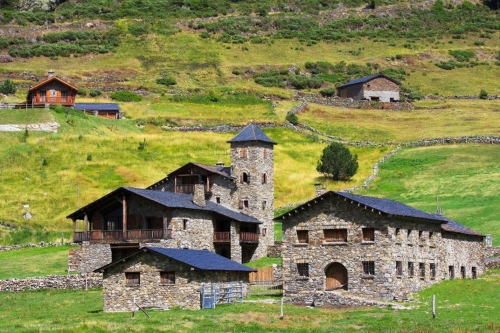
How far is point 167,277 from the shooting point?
5684cm

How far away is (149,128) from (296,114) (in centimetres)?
2233

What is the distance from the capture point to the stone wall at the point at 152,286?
2219 inches

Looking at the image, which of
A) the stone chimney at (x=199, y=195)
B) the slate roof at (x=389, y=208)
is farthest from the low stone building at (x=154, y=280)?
the stone chimney at (x=199, y=195)

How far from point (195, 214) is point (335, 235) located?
16.9 meters

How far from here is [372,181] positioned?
10319cm

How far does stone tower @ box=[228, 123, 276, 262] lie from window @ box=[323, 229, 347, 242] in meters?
21.7

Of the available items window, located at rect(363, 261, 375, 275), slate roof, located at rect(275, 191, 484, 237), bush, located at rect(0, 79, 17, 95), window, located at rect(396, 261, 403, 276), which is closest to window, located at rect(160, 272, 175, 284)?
slate roof, located at rect(275, 191, 484, 237)

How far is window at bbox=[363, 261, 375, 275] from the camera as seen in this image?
61.8 meters

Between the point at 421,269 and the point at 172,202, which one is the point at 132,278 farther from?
the point at 421,269

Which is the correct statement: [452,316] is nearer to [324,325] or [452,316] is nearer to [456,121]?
[324,325]

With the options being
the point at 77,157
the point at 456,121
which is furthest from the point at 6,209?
the point at 456,121

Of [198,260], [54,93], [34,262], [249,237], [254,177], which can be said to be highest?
[54,93]

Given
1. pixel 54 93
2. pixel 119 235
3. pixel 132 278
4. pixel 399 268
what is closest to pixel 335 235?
pixel 399 268

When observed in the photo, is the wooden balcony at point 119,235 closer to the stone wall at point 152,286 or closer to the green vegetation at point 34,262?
the green vegetation at point 34,262
